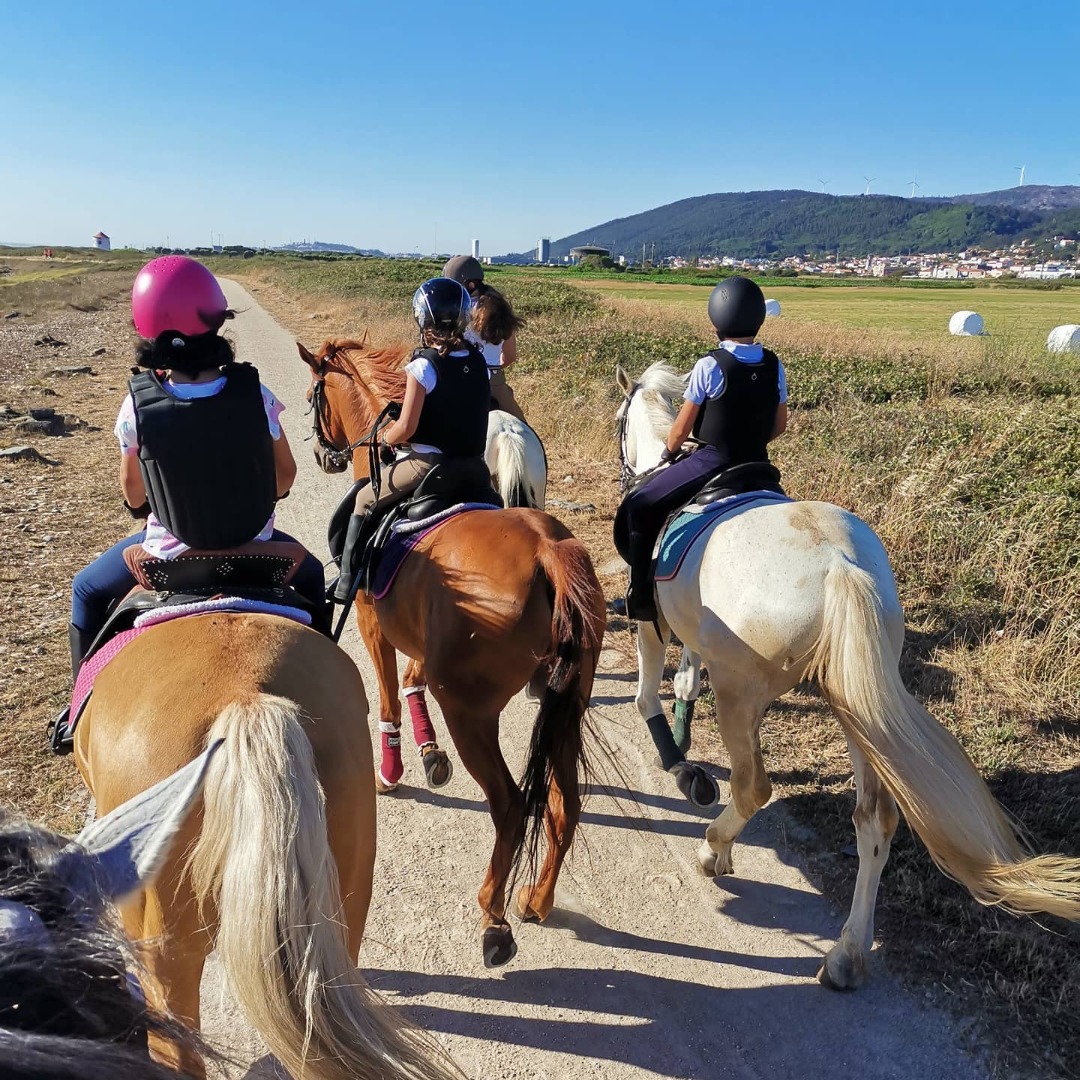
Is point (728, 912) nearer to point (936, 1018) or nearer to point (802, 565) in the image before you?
point (936, 1018)

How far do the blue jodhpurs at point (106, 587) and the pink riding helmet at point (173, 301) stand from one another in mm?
1006

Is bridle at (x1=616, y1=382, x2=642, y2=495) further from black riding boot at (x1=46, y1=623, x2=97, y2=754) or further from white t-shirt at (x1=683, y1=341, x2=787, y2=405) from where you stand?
black riding boot at (x1=46, y1=623, x2=97, y2=754)

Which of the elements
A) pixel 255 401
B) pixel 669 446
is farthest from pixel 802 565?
pixel 255 401

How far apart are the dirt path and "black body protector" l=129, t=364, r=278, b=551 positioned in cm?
200

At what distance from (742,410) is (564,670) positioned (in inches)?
73.8

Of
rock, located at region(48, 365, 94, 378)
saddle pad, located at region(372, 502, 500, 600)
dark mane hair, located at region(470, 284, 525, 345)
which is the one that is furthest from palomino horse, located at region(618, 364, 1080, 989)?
rock, located at region(48, 365, 94, 378)

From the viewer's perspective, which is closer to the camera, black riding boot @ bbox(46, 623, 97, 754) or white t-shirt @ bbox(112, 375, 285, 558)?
white t-shirt @ bbox(112, 375, 285, 558)

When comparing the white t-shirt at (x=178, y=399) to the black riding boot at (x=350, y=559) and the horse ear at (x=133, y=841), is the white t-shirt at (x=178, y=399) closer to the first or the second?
the black riding boot at (x=350, y=559)

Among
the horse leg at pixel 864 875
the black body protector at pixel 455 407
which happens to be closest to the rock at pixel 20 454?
the black body protector at pixel 455 407

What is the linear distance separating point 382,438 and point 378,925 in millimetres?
Answer: 2603

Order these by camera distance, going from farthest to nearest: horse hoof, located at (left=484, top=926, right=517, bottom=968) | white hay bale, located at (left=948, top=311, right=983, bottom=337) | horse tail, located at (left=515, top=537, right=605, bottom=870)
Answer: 1. white hay bale, located at (left=948, top=311, right=983, bottom=337)
2. horse hoof, located at (left=484, top=926, right=517, bottom=968)
3. horse tail, located at (left=515, top=537, right=605, bottom=870)

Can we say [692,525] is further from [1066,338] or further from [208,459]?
[1066,338]

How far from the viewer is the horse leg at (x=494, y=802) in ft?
11.2

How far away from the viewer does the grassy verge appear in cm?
330
